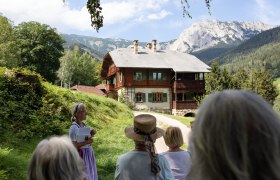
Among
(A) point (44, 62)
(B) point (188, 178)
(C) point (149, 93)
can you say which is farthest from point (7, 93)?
(A) point (44, 62)

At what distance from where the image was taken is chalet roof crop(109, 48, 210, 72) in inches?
2021

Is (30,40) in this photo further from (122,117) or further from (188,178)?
(188,178)

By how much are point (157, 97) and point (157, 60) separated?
4.86 m

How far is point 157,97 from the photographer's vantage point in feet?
174

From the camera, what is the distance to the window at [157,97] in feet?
173

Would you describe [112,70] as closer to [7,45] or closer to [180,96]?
[180,96]

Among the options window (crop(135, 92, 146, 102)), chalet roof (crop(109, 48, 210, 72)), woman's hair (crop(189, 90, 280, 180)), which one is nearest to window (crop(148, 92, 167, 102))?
window (crop(135, 92, 146, 102))

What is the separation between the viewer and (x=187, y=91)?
5253cm

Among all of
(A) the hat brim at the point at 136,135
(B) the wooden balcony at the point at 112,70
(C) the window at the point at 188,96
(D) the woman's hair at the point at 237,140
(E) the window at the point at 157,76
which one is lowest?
(C) the window at the point at 188,96

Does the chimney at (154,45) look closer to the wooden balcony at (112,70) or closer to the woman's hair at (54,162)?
the wooden balcony at (112,70)

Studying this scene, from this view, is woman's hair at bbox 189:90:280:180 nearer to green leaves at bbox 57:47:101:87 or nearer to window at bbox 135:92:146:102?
window at bbox 135:92:146:102

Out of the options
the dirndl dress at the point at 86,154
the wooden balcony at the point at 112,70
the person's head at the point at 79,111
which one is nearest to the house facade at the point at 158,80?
the wooden balcony at the point at 112,70

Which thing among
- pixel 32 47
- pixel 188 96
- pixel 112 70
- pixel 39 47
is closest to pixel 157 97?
pixel 188 96

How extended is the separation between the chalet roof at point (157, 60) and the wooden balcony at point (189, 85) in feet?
6.05
